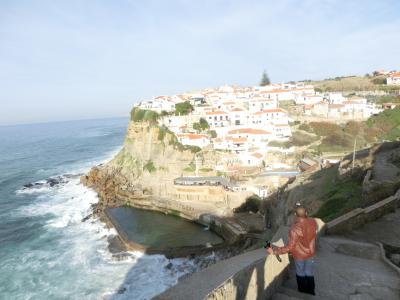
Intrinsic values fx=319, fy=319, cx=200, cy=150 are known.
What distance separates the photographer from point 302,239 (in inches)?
204

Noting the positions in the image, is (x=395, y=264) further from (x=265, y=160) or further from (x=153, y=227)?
(x=265, y=160)

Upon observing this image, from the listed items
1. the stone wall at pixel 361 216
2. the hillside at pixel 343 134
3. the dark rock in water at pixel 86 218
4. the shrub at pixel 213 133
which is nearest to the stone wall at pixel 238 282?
the stone wall at pixel 361 216

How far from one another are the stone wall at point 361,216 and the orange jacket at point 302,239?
4.67 meters

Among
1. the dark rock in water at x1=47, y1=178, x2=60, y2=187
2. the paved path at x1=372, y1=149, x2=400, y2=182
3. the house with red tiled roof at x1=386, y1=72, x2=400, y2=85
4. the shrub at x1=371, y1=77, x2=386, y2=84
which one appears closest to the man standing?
the paved path at x1=372, y1=149, x2=400, y2=182

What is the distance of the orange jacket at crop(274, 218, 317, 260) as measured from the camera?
16.8 feet

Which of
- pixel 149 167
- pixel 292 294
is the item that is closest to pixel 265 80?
pixel 149 167

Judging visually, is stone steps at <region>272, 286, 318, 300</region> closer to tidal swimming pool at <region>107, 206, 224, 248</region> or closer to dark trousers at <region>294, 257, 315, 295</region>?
dark trousers at <region>294, 257, 315, 295</region>

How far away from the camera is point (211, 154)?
43.8m

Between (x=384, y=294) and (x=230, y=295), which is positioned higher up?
(x=230, y=295)

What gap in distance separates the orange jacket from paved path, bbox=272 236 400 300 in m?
0.87

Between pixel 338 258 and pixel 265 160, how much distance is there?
35216mm

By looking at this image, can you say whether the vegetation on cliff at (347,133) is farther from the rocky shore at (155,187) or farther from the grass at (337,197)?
the grass at (337,197)

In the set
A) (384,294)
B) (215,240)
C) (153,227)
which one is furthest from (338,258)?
(153,227)

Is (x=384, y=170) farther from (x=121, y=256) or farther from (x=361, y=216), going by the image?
(x=121, y=256)
